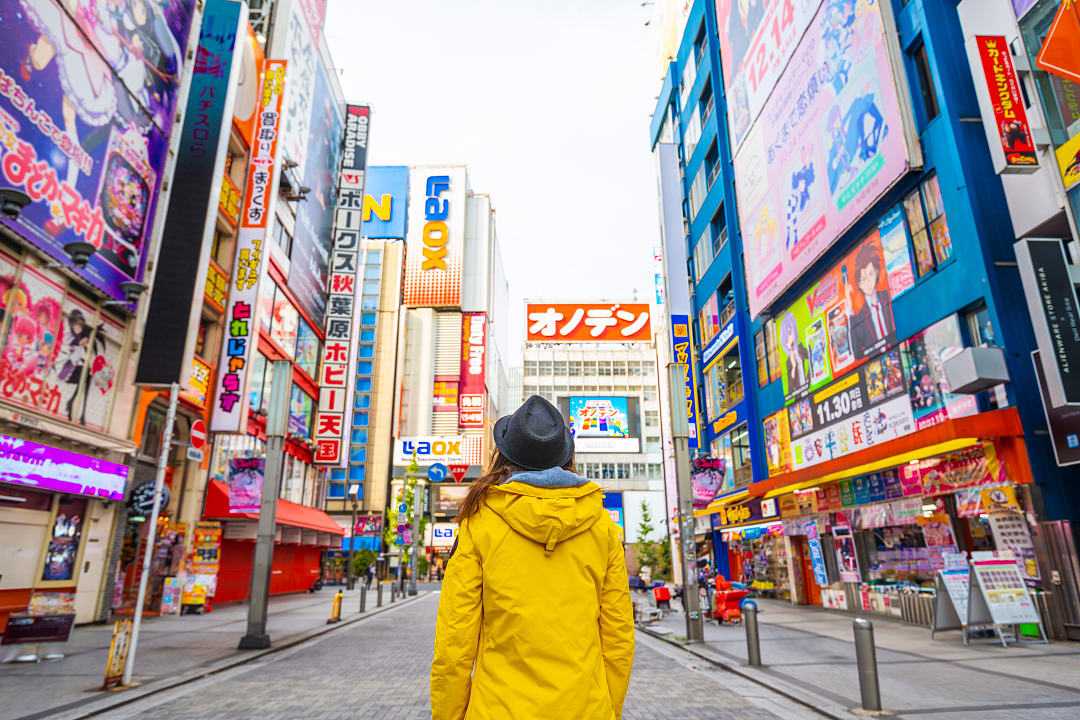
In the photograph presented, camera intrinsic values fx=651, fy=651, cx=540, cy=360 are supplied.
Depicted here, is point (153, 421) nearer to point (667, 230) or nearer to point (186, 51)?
point (186, 51)

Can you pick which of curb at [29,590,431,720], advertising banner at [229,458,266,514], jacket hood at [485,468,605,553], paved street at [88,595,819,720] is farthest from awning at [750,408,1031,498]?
advertising banner at [229,458,266,514]

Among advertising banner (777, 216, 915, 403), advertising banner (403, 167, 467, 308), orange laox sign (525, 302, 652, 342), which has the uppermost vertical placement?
advertising banner (403, 167, 467, 308)

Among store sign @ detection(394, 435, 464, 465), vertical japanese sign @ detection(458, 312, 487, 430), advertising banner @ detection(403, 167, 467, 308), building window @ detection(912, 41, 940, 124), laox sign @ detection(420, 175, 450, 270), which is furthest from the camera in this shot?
laox sign @ detection(420, 175, 450, 270)

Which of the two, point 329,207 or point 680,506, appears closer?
point 680,506

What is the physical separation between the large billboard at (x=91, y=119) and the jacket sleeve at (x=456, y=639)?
13948mm

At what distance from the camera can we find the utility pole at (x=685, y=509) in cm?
1318

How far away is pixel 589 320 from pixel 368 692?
145 ft

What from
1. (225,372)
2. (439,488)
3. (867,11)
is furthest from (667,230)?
(439,488)

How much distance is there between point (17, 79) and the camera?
12359mm

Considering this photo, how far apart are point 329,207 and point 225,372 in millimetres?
16151

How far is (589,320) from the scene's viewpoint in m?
51.5

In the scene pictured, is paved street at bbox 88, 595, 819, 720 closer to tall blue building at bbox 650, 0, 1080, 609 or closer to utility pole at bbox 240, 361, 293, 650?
utility pole at bbox 240, 361, 293, 650

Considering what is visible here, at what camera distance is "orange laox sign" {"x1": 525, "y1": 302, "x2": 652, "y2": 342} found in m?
50.5

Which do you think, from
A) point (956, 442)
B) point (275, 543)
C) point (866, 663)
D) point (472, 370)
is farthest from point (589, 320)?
point (866, 663)
